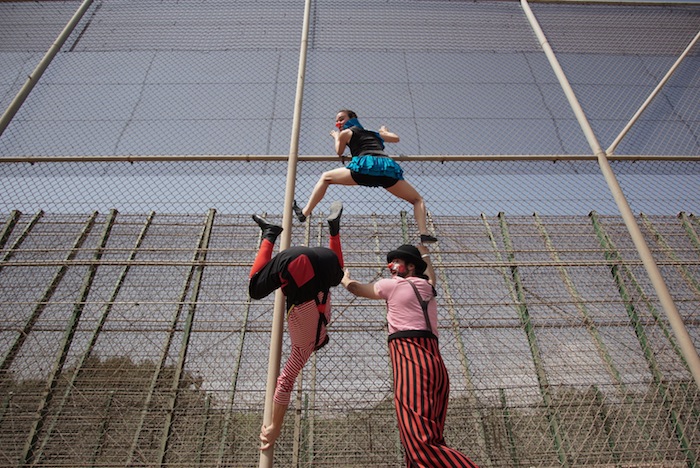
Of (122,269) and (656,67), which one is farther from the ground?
(656,67)

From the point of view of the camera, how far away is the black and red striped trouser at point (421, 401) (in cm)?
159

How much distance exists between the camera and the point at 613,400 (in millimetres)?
3721

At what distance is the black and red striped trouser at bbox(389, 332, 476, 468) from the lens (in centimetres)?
159

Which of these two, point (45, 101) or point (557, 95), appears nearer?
point (45, 101)

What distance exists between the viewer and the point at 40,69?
330cm

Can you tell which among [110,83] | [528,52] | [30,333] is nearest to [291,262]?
[110,83]

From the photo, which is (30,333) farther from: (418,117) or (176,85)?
(418,117)

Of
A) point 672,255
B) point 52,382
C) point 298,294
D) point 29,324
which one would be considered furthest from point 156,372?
point 672,255

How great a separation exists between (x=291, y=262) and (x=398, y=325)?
69cm

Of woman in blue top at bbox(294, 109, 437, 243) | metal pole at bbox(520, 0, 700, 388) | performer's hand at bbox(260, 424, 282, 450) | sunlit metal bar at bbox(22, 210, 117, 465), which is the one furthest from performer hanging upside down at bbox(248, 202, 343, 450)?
sunlit metal bar at bbox(22, 210, 117, 465)

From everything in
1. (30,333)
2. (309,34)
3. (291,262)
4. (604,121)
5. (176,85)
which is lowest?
(291,262)

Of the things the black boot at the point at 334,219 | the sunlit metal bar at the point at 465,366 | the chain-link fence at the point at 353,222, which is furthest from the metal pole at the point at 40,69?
the sunlit metal bar at the point at 465,366

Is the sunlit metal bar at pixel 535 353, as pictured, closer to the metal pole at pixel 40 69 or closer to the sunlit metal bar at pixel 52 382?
the metal pole at pixel 40 69

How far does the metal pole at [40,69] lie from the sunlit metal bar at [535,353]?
15.2 feet
